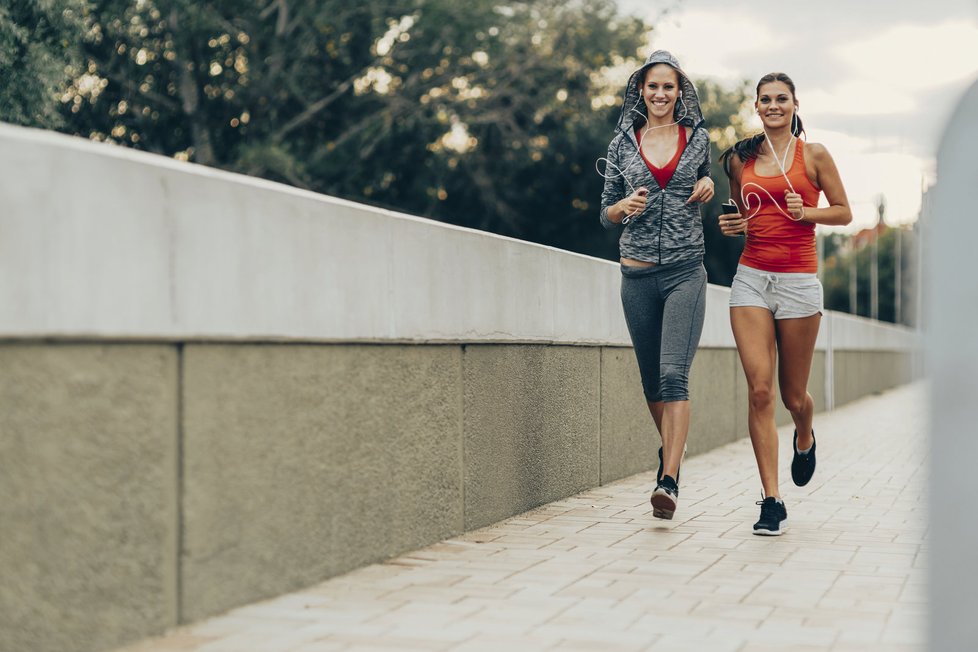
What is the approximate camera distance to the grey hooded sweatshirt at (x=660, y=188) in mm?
6609

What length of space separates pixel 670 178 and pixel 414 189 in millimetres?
25729

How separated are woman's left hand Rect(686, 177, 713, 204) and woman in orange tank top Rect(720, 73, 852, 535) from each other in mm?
153

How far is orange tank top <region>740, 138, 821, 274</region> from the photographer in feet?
21.1

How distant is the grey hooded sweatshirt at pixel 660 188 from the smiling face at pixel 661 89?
4 cm

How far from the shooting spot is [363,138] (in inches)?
1178

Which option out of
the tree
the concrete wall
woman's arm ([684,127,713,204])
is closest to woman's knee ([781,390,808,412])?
woman's arm ([684,127,713,204])

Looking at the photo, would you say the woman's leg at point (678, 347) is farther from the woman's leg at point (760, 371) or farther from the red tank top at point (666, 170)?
the red tank top at point (666, 170)

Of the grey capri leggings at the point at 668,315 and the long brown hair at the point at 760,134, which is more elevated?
the long brown hair at the point at 760,134

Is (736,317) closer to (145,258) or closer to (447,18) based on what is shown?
(145,258)

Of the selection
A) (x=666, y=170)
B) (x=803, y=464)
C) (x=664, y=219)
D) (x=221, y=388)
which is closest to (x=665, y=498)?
(x=803, y=464)

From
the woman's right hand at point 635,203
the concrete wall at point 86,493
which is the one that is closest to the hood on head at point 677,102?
the woman's right hand at point 635,203

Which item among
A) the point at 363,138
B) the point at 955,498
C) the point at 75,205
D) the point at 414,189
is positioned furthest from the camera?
the point at 414,189

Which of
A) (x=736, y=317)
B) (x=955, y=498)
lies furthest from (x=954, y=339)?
(x=736, y=317)

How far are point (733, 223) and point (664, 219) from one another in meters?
0.34
